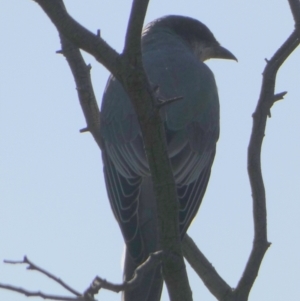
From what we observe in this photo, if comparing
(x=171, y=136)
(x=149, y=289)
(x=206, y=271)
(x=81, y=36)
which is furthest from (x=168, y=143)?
(x=81, y=36)

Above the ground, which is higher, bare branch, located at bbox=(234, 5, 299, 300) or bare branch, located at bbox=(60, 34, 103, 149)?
bare branch, located at bbox=(60, 34, 103, 149)

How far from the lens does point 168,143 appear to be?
18.8 feet

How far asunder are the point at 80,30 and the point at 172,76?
105 inches

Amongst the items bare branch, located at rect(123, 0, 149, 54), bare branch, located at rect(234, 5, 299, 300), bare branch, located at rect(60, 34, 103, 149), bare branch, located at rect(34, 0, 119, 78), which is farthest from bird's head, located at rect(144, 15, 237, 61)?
bare branch, located at rect(123, 0, 149, 54)

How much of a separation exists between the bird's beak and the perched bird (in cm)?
56

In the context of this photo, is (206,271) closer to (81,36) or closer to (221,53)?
(81,36)

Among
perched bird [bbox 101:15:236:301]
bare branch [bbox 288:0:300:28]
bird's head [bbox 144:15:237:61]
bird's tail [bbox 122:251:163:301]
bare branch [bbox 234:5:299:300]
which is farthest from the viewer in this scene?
bird's head [bbox 144:15:237:61]

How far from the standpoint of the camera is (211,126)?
6426 millimetres

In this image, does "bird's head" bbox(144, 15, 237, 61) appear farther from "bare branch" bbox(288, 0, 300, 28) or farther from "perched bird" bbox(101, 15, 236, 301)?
"bare branch" bbox(288, 0, 300, 28)

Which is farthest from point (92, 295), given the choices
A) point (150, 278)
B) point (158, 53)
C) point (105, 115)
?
point (158, 53)

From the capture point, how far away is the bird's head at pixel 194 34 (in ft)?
26.3

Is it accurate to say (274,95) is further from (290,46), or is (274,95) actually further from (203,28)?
(203,28)

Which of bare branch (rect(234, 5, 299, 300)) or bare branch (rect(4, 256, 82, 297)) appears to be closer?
bare branch (rect(4, 256, 82, 297))

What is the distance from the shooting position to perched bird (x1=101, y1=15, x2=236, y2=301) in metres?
5.12
